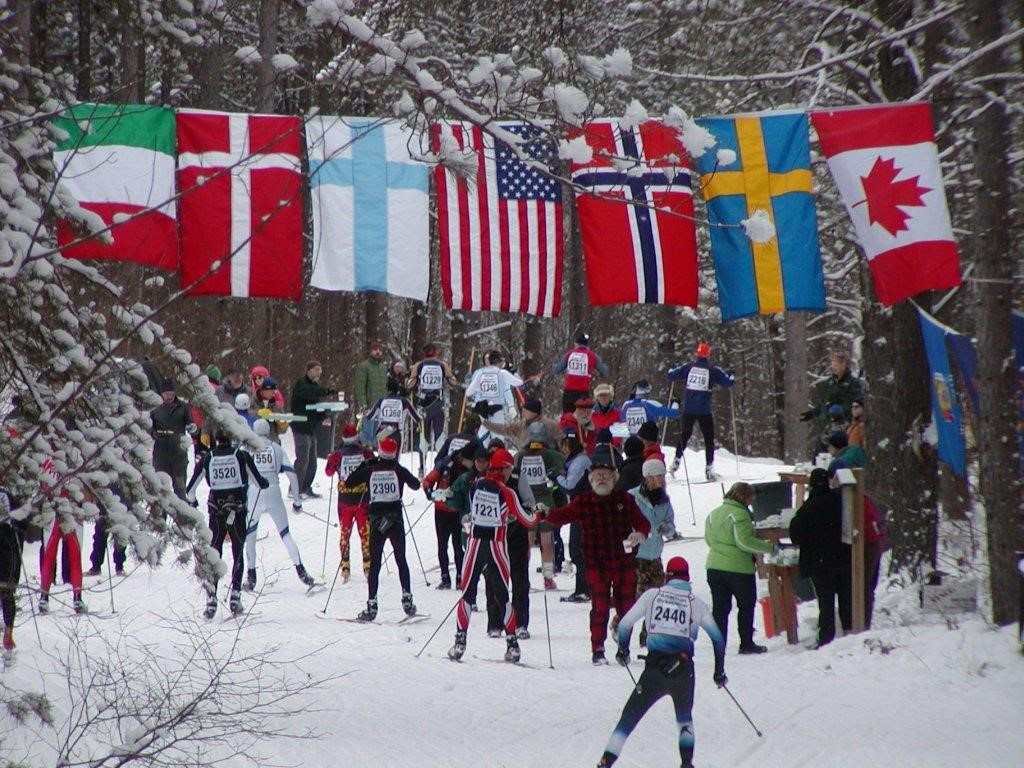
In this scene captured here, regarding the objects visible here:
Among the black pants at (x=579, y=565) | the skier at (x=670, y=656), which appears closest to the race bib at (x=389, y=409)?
the black pants at (x=579, y=565)

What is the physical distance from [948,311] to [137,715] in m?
12.1

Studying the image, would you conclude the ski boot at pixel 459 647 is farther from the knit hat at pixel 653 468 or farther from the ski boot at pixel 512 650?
the knit hat at pixel 653 468

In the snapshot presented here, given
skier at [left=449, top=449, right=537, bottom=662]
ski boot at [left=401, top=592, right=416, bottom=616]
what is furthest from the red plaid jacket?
ski boot at [left=401, top=592, right=416, bottom=616]

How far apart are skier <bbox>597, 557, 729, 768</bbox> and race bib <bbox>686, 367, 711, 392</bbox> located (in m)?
10.9

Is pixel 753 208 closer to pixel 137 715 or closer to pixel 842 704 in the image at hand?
pixel 842 704

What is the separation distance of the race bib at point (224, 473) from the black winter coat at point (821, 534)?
604cm

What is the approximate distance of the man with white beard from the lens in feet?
36.4

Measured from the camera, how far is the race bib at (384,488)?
1305 centimetres

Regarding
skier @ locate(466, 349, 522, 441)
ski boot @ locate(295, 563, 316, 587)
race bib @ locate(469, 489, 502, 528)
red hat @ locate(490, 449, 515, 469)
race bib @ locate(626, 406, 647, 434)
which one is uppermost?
skier @ locate(466, 349, 522, 441)

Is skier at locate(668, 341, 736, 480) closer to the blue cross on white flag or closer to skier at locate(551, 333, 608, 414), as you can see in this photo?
skier at locate(551, 333, 608, 414)

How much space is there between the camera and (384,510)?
13016 millimetres

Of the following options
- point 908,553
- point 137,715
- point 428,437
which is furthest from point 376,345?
point 137,715

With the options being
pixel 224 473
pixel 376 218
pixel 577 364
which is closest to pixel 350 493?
pixel 224 473

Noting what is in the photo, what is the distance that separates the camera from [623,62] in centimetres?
641
